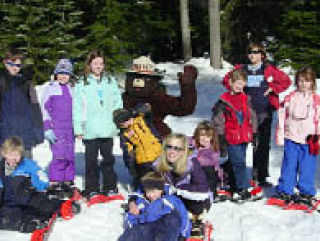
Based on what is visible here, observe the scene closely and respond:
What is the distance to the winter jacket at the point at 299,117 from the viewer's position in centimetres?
597

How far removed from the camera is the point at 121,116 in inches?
237

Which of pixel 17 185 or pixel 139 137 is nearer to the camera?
pixel 17 185

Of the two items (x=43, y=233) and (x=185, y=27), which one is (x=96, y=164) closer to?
(x=43, y=233)

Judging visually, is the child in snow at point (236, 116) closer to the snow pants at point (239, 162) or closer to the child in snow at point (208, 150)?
the snow pants at point (239, 162)

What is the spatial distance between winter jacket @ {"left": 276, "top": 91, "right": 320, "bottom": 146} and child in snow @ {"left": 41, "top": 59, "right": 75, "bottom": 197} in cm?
276

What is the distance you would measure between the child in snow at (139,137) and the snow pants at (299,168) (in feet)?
5.42

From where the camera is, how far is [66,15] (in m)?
15.7

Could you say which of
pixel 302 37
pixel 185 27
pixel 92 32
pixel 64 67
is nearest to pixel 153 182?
pixel 64 67

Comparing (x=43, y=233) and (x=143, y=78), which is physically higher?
(x=143, y=78)

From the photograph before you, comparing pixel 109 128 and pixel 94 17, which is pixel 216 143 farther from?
pixel 94 17

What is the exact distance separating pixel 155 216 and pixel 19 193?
1.87 m

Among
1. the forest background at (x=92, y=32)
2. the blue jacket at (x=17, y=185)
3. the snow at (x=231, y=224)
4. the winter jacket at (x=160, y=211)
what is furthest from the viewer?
the forest background at (x=92, y=32)

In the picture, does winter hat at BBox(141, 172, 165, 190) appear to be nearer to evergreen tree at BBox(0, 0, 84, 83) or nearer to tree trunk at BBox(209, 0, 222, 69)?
evergreen tree at BBox(0, 0, 84, 83)

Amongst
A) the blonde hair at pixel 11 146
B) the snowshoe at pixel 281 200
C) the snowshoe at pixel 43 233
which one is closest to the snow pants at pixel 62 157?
the blonde hair at pixel 11 146
